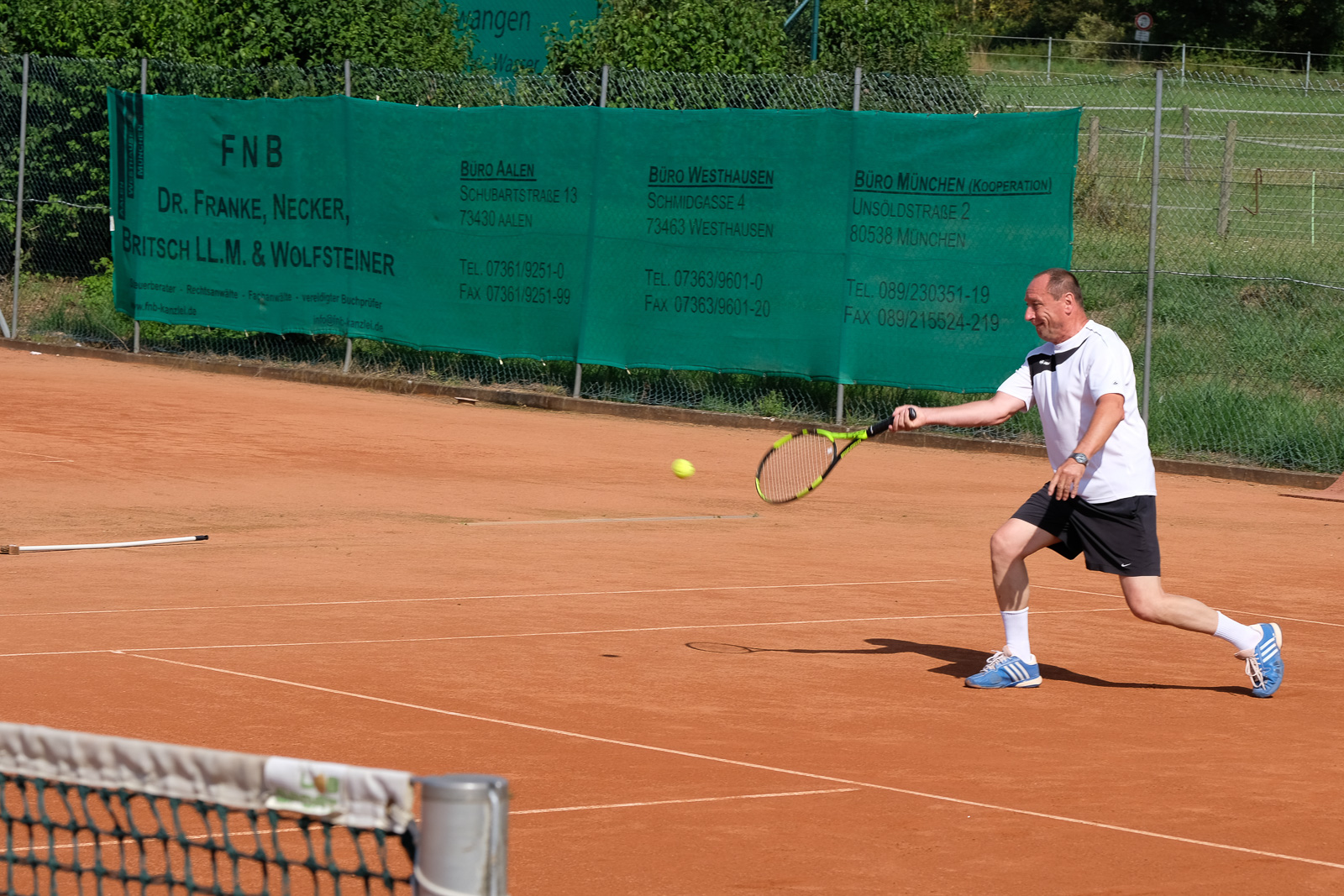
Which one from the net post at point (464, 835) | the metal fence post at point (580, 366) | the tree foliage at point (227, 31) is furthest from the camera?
the tree foliage at point (227, 31)

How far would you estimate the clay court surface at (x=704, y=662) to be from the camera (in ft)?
16.8

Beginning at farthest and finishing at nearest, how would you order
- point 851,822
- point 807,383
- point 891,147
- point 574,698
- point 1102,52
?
point 1102,52 → point 807,383 → point 891,147 → point 574,698 → point 851,822

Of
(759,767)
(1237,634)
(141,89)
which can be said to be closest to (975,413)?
(1237,634)

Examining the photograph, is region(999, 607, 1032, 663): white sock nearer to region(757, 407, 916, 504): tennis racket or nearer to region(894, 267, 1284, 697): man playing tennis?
region(894, 267, 1284, 697): man playing tennis

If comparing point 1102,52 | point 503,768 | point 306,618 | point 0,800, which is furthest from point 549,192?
point 1102,52

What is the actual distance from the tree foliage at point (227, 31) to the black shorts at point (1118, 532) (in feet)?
51.2

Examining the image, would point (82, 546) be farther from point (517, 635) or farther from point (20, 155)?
point (20, 155)

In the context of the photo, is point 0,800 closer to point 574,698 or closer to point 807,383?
point 574,698

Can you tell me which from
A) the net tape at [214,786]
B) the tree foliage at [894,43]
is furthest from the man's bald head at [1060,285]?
the tree foliage at [894,43]

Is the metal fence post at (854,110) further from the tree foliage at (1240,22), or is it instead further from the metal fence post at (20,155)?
the tree foliage at (1240,22)

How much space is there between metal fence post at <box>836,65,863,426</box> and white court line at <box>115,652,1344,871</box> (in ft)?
31.1

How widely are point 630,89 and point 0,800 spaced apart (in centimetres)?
1485

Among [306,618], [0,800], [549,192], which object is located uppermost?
[549,192]

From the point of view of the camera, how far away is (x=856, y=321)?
1590 cm
